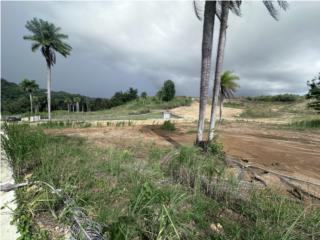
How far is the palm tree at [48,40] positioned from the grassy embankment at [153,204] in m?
20.7

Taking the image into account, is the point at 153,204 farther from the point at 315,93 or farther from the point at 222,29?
the point at 315,93

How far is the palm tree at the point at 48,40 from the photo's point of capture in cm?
2246

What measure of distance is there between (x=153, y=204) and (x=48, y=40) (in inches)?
993

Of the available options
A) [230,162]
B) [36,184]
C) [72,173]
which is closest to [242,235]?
[72,173]

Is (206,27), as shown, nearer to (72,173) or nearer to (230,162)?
(230,162)

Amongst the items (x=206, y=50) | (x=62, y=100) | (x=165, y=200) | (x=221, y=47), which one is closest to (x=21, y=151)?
(x=165, y=200)

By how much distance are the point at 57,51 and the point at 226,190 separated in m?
25.5

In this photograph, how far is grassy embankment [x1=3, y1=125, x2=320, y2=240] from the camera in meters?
2.29

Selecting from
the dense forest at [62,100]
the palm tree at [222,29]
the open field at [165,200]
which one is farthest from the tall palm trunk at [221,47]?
the dense forest at [62,100]

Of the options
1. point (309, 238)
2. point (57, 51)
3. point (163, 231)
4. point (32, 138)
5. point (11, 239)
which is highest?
point (57, 51)

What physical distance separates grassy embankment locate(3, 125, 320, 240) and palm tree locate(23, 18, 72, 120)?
20689 millimetres

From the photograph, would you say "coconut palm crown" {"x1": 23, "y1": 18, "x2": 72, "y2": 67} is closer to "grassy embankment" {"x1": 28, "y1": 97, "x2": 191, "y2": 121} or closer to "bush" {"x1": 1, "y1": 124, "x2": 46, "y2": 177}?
"grassy embankment" {"x1": 28, "y1": 97, "x2": 191, "y2": 121}

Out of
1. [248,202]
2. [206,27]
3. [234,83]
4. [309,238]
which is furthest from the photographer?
[234,83]

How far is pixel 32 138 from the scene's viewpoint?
468 cm
